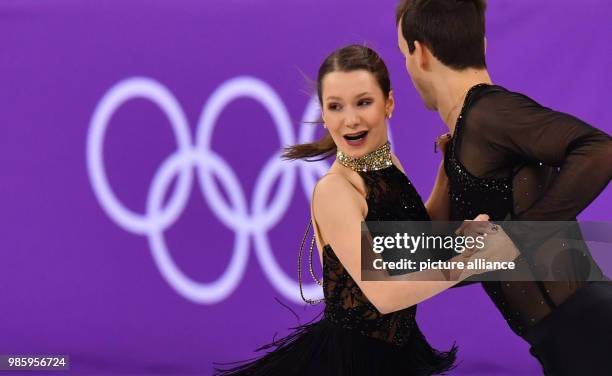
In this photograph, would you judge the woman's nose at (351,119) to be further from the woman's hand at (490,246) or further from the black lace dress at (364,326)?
the woman's hand at (490,246)

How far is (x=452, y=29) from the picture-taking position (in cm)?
271

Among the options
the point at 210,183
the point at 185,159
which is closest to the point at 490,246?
the point at 210,183

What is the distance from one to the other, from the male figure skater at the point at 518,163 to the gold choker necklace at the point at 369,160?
259mm

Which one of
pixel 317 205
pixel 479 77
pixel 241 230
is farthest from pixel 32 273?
pixel 479 77

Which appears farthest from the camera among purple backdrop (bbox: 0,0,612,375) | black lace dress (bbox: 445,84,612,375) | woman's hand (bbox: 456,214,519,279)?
purple backdrop (bbox: 0,0,612,375)

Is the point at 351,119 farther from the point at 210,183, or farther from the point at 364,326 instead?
the point at 210,183

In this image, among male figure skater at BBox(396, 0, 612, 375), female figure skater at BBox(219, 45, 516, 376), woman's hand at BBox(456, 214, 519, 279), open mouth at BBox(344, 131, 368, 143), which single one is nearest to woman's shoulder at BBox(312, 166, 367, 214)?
female figure skater at BBox(219, 45, 516, 376)

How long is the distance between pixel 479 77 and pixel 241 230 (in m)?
2.45

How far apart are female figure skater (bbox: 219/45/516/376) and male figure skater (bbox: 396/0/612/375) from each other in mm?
196

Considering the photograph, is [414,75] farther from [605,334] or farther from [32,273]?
[32,273]

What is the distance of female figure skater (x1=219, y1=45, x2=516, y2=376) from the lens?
9.45 ft

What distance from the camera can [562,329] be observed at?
104 inches

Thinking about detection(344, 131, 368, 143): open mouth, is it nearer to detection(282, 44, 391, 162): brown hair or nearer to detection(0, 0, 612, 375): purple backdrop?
detection(282, 44, 391, 162): brown hair

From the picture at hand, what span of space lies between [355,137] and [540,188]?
62 centimetres
